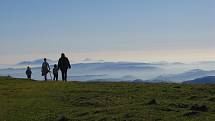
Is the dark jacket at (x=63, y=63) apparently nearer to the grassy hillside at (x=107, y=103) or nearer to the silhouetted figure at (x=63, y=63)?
the silhouetted figure at (x=63, y=63)

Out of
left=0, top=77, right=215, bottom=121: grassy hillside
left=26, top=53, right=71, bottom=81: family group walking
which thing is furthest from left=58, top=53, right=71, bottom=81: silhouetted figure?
left=0, top=77, right=215, bottom=121: grassy hillside

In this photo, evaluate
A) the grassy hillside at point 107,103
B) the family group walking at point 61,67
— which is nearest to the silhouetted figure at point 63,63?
the family group walking at point 61,67

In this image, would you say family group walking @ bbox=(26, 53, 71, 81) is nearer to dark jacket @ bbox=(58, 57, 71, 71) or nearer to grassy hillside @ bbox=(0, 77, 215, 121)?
dark jacket @ bbox=(58, 57, 71, 71)

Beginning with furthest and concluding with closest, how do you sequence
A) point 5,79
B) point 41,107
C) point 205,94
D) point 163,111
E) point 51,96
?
point 5,79 → point 51,96 → point 205,94 → point 41,107 → point 163,111

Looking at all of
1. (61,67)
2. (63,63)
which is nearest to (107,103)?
(63,63)

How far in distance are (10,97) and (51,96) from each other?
2.85 meters

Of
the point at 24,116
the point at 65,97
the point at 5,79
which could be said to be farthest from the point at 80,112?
the point at 5,79

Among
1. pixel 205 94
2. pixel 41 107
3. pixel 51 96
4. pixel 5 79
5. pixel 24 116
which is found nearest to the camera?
pixel 24 116

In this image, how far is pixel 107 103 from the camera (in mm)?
32531

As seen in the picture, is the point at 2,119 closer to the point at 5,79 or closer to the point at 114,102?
the point at 114,102

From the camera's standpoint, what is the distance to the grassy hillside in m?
26.5

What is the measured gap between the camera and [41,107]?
32312 mm

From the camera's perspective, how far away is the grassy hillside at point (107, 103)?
26.5 metres

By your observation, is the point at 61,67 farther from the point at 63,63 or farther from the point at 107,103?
the point at 107,103
